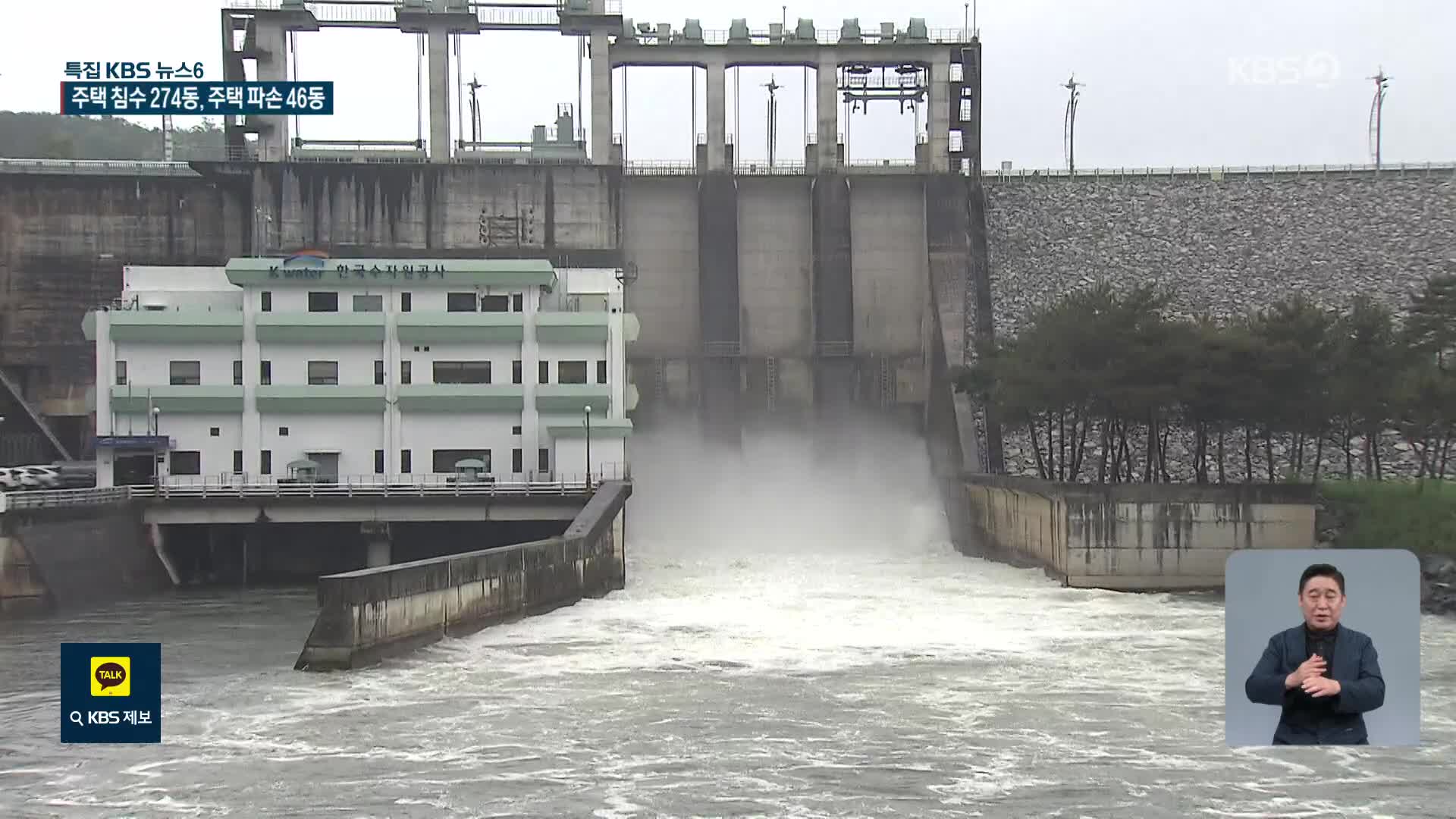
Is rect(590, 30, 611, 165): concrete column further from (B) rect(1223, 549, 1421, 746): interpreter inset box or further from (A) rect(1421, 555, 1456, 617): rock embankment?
(B) rect(1223, 549, 1421, 746): interpreter inset box

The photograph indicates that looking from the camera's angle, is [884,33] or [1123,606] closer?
[1123,606]

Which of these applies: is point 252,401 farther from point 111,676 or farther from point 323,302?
point 111,676

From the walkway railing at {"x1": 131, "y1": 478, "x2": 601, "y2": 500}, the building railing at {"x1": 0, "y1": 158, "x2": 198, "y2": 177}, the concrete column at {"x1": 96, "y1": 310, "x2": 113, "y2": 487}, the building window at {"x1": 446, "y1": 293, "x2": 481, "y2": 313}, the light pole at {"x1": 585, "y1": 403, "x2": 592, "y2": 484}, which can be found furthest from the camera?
the building railing at {"x1": 0, "y1": 158, "x2": 198, "y2": 177}

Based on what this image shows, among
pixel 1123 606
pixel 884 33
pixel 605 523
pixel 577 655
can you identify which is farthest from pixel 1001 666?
pixel 884 33

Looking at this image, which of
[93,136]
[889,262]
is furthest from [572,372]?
[93,136]

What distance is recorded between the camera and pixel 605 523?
41.5 meters

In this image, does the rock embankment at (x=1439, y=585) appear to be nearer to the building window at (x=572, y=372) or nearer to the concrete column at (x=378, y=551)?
the building window at (x=572, y=372)

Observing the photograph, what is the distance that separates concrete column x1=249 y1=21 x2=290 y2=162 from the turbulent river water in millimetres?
26571

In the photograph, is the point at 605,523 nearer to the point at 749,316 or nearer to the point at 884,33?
the point at 749,316

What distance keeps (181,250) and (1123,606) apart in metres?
41.2

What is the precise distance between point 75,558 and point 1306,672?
4028 cm

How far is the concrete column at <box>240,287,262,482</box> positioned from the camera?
165 feet

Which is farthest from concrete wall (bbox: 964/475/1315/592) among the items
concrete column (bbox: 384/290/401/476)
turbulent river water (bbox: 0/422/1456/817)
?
concrete column (bbox: 384/290/401/476)

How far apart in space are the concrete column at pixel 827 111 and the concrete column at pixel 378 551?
26452 mm
